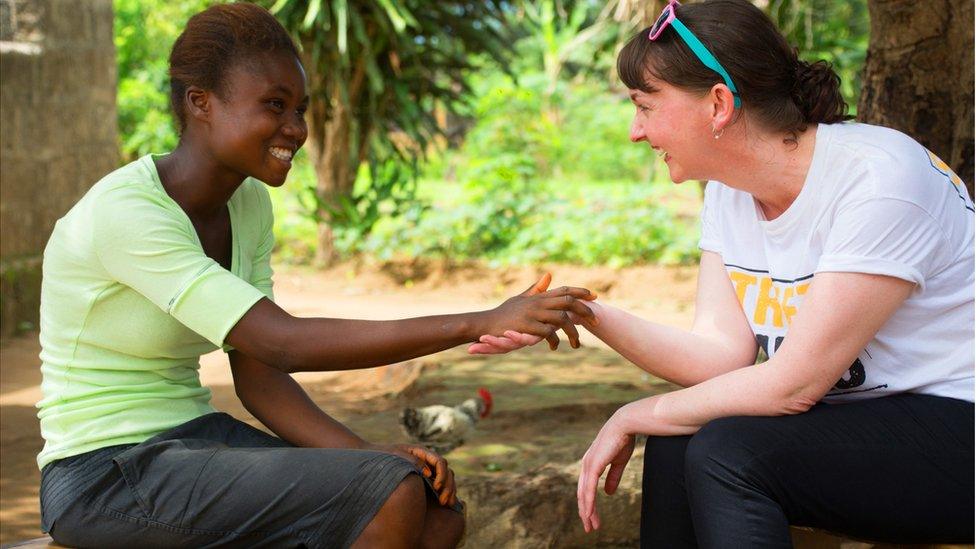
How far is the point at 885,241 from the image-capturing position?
212 centimetres

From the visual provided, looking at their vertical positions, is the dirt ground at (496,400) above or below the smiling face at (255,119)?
below

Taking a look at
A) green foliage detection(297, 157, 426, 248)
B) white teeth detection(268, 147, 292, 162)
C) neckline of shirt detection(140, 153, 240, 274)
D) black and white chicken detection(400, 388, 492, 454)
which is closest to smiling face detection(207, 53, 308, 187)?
white teeth detection(268, 147, 292, 162)

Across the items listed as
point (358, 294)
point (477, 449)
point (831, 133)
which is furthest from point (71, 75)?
point (831, 133)

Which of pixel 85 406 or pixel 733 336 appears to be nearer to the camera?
pixel 85 406

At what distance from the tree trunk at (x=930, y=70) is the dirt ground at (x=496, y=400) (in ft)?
4.96

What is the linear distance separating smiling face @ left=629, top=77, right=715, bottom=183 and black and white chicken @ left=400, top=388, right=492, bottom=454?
2.30 meters

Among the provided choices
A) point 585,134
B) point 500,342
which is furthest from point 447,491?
point 585,134

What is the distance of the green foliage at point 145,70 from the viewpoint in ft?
45.6

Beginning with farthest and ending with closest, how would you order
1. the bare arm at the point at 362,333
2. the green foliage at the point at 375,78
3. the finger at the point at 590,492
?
the green foliage at the point at 375,78 → the finger at the point at 590,492 → the bare arm at the point at 362,333

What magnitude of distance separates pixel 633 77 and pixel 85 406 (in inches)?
53.0

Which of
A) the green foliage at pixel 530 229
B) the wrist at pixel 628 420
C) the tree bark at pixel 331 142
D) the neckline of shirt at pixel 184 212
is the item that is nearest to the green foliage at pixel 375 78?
the tree bark at pixel 331 142

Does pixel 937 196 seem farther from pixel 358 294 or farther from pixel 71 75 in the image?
pixel 358 294

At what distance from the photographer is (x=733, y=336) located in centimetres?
263

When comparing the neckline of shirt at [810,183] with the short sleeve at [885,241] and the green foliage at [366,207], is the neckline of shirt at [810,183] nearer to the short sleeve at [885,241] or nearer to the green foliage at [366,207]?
the short sleeve at [885,241]
